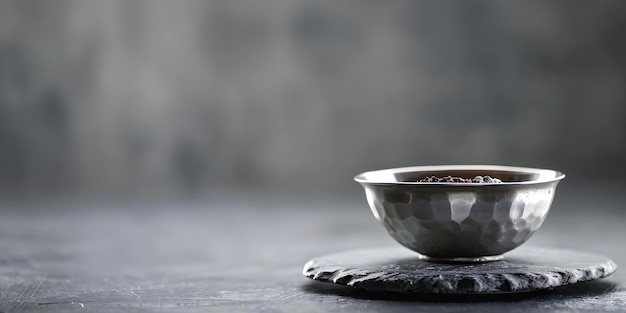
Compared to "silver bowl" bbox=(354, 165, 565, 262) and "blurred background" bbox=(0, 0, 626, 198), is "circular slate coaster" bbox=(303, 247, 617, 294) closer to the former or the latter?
"silver bowl" bbox=(354, 165, 565, 262)

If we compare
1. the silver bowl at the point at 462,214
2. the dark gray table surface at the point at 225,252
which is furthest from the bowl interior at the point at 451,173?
the dark gray table surface at the point at 225,252

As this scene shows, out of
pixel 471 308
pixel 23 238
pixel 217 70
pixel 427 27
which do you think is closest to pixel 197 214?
pixel 23 238

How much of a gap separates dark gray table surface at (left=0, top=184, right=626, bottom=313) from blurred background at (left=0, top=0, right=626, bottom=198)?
455mm

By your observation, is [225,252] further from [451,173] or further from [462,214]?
[462,214]

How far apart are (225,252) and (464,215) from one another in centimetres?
91

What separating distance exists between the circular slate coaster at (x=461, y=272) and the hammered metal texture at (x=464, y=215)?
0.04 metres

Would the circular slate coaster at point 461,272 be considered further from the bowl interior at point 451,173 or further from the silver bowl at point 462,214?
the bowl interior at point 451,173

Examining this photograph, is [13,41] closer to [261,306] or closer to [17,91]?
[17,91]

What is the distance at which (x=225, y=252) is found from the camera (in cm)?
255

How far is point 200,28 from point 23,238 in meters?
2.09

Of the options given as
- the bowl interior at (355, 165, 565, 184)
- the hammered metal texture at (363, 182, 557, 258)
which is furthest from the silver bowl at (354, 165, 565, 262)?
the bowl interior at (355, 165, 565, 184)

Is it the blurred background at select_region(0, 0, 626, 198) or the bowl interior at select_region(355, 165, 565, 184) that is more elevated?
the blurred background at select_region(0, 0, 626, 198)

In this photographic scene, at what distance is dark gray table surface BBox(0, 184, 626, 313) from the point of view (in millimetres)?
1750

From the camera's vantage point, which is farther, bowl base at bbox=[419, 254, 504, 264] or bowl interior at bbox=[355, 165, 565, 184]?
bowl interior at bbox=[355, 165, 565, 184]
